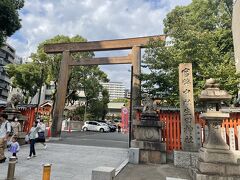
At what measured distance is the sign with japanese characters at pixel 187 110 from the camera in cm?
875

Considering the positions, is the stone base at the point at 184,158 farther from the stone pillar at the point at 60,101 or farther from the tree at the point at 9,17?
the tree at the point at 9,17

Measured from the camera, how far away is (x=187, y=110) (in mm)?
9008

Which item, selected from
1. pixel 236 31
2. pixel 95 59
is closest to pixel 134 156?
pixel 95 59

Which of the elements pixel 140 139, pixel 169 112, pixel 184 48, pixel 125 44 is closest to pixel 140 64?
pixel 125 44

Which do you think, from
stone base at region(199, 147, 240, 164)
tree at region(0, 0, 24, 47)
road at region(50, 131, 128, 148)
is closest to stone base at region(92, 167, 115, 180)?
stone base at region(199, 147, 240, 164)

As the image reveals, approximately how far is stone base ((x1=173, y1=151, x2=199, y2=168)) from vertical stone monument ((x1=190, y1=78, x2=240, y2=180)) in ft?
6.80

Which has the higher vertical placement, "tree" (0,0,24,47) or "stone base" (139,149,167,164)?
"tree" (0,0,24,47)

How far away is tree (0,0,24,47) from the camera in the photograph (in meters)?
12.6

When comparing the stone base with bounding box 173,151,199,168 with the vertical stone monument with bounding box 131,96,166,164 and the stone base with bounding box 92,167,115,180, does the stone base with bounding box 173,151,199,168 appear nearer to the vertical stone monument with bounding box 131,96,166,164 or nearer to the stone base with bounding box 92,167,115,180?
the vertical stone monument with bounding box 131,96,166,164

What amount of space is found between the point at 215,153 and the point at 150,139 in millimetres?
3506

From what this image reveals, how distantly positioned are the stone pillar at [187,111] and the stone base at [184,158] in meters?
0.22

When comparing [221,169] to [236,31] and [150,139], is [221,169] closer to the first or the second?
[150,139]

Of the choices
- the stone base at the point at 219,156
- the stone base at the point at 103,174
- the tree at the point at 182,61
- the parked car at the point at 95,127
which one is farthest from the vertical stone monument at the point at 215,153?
the parked car at the point at 95,127

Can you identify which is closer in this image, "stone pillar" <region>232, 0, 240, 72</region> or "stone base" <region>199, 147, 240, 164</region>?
"stone base" <region>199, 147, 240, 164</region>
